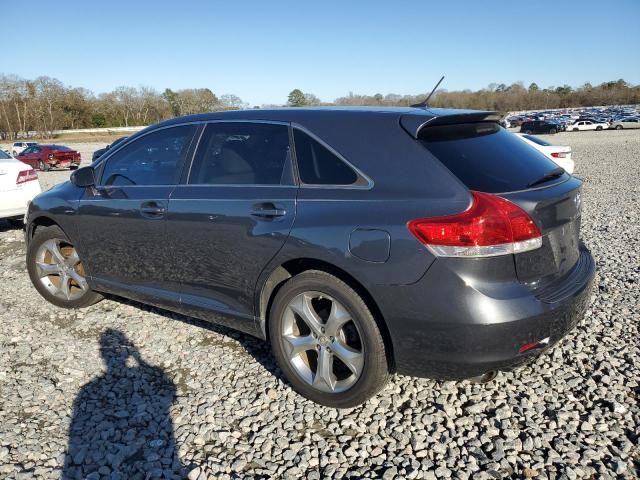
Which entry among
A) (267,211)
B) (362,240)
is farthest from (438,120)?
(267,211)

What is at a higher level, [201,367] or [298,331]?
[298,331]

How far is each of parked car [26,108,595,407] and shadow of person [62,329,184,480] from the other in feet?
1.89

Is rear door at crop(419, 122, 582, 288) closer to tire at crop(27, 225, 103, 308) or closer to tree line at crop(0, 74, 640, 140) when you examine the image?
tire at crop(27, 225, 103, 308)

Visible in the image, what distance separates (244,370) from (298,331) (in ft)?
2.01

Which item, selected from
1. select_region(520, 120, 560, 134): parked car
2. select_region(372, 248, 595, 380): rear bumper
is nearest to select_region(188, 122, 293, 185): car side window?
select_region(372, 248, 595, 380): rear bumper

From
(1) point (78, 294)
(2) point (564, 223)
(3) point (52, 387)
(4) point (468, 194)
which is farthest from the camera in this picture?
(1) point (78, 294)

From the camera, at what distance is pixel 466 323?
2.29 m

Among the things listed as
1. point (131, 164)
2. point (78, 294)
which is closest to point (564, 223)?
point (131, 164)

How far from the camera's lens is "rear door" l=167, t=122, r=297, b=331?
289 centimetres

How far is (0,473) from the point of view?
2344 mm

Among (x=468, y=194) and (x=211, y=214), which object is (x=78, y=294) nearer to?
(x=211, y=214)

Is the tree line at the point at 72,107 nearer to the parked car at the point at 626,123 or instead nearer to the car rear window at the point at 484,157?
the parked car at the point at 626,123

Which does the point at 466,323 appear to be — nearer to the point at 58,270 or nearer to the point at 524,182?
the point at 524,182

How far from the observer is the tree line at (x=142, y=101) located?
64500 mm
